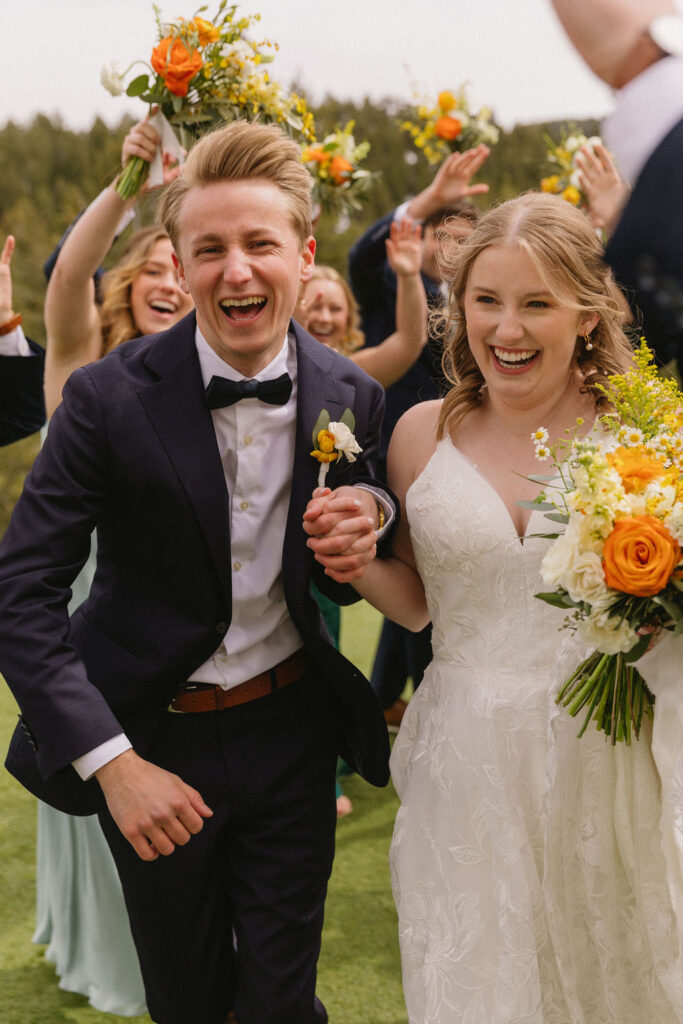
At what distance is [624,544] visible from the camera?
1955mm

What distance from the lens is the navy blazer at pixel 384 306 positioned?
187 inches

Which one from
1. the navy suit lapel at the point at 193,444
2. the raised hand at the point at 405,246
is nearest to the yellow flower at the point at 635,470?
the navy suit lapel at the point at 193,444

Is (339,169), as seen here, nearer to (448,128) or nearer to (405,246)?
(405,246)

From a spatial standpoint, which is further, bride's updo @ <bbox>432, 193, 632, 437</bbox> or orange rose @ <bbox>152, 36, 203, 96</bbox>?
orange rose @ <bbox>152, 36, 203, 96</bbox>

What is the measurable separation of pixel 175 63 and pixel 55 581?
1.71 metres

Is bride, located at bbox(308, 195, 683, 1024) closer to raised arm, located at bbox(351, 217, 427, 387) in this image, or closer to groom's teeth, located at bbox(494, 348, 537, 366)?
groom's teeth, located at bbox(494, 348, 537, 366)

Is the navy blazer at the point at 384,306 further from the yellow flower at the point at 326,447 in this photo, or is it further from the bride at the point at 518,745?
the yellow flower at the point at 326,447

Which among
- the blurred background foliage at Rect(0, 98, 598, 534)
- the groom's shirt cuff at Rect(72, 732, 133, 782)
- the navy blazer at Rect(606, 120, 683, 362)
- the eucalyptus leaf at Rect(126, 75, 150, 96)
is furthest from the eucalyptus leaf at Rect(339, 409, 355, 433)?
the blurred background foliage at Rect(0, 98, 598, 534)

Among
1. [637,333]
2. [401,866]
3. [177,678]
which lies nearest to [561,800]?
[401,866]

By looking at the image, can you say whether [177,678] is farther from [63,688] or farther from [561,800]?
[561,800]

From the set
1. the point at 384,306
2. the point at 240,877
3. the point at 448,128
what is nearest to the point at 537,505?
the point at 240,877

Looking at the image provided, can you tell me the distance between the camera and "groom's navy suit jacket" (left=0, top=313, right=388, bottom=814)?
2191 millimetres

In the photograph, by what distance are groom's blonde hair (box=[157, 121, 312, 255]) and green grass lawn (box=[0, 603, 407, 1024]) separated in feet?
7.08

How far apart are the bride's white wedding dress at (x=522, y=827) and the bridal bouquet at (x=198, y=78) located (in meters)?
1.53
